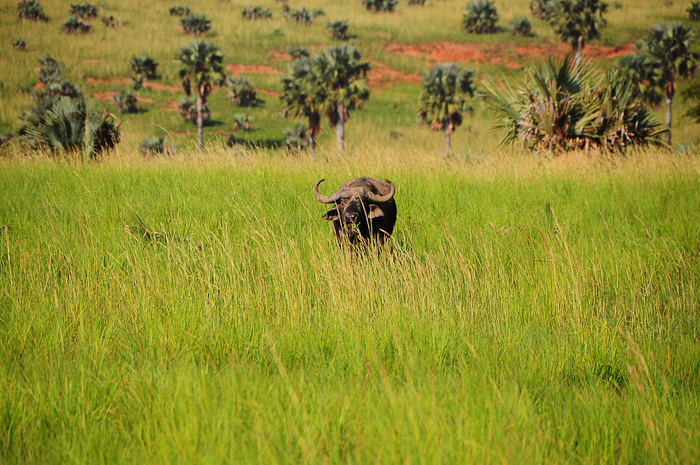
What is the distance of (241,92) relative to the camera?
47.2m

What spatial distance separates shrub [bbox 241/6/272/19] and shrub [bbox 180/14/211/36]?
1316 cm

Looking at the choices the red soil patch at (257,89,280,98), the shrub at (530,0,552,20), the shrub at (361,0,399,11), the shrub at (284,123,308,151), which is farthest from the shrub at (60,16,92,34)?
the shrub at (530,0,552,20)

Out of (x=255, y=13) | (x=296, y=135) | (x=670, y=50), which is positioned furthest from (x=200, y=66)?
(x=255, y=13)

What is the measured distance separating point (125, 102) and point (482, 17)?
53951mm

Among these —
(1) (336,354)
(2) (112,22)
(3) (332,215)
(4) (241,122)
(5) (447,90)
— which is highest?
(2) (112,22)

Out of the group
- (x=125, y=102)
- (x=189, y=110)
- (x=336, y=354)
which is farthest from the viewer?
(x=189, y=110)

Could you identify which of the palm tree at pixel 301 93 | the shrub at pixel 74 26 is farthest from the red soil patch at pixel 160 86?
the shrub at pixel 74 26

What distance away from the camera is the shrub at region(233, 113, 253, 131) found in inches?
1640

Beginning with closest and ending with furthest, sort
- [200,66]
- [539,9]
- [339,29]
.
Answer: [200,66], [339,29], [539,9]

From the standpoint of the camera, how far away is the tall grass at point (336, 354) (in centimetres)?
222

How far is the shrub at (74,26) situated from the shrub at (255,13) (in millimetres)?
23733

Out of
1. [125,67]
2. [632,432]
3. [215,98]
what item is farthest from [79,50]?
[632,432]

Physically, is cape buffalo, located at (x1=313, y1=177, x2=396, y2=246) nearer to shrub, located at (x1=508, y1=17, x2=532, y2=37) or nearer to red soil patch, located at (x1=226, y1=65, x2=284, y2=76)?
red soil patch, located at (x1=226, y1=65, x2=284, y2=76)

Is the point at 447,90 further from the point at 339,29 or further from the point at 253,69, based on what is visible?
the point at 339,29
